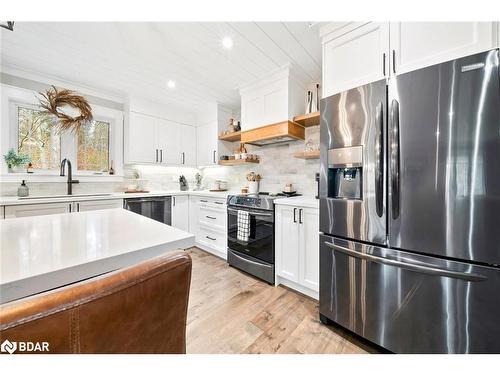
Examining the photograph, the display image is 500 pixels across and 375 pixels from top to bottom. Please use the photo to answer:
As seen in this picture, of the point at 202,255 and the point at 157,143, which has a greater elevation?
the point at 157,143

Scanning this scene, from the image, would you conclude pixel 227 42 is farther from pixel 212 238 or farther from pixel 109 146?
pixel 109 146

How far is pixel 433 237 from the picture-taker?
1.13 metres

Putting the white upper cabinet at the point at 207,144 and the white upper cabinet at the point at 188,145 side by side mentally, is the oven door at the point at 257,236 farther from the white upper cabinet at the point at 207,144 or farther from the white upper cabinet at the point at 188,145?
the white upper cabinet at the point at 188,145

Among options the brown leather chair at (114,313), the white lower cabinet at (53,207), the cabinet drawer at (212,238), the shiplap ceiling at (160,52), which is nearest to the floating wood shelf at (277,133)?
the shiplap ceiling at (160,52)

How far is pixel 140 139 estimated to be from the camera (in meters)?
3.27

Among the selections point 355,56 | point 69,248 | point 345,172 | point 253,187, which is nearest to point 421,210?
point 345,172

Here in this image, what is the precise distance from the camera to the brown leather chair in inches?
12.7

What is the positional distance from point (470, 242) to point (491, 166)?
0.40 meters

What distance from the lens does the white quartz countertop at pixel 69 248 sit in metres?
0.51

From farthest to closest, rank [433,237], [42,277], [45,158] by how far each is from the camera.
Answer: [45,158] → [433,237] → [42,277]

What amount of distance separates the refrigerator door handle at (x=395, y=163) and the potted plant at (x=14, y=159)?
367cm

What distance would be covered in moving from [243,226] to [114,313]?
6.72ft
